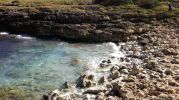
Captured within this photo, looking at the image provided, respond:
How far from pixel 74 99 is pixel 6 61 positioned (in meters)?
18.1

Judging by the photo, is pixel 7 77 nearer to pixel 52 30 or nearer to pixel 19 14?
pixel 52 30

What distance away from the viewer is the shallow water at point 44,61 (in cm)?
4181

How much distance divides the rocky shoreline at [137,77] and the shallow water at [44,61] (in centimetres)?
232

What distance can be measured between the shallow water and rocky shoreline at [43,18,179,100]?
91.3 inches

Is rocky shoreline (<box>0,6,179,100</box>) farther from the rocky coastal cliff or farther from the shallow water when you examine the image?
the shallow water

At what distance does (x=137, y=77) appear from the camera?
38219 mm

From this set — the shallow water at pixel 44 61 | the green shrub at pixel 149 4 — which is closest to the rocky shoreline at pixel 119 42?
the shallow water at pixel 44 61

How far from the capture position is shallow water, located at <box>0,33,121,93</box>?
41812mm

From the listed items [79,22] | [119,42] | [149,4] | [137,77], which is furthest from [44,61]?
[149,4]

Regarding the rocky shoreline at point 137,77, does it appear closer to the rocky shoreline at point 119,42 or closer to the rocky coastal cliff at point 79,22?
the rocky shoreline at point 119,42

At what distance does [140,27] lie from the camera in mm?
60906

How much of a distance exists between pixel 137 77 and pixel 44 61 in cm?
1581

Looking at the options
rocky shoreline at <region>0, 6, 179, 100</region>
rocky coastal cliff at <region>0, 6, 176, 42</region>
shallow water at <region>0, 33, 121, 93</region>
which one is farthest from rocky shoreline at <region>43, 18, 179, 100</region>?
rocky coastal cliff at <region>0, 6, 176, 42</region>

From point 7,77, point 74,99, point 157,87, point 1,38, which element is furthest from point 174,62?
point 1,38
